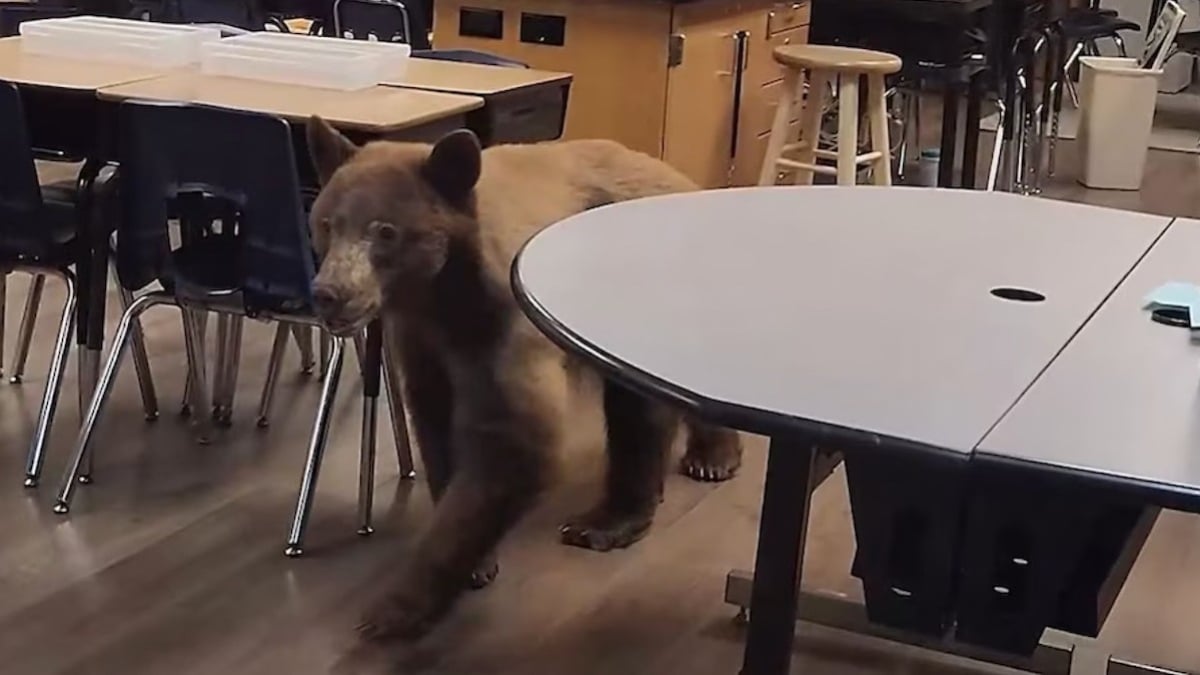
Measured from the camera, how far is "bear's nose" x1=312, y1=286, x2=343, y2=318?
2.54 metres

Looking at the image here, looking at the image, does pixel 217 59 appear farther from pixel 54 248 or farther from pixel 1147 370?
pixel 1147 370

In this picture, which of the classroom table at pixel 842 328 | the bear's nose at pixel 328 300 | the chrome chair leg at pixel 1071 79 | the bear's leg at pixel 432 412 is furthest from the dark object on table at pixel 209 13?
the chrome chair leg at pixel 1071 79

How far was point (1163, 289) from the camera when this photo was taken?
6.88 ft

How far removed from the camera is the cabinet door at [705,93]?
192 inches

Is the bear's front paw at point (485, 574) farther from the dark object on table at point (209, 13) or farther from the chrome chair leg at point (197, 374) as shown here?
the dark object on table at point (209, 13)

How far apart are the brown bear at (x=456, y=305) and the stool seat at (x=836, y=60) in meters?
2.15

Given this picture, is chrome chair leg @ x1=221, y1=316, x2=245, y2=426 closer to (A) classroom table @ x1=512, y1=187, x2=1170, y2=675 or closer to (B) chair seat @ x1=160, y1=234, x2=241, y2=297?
(B) chair seat @ x1=160, y1=234, x2=241, y2=297

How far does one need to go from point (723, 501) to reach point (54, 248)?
1.48 meters

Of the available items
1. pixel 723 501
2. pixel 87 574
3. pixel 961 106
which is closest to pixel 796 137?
pixel 961 106

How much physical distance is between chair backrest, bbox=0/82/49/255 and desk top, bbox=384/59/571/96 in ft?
2.54

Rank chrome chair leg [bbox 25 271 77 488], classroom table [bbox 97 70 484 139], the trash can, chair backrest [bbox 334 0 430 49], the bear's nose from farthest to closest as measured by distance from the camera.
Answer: the trash can
chair backrest [bbox 334 0 430 49]
chrome chair leg [bbox 25 271 77 488]
classroom table [bbox 97 70 484 139]
the bear's nose

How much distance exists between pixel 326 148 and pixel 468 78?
85cm

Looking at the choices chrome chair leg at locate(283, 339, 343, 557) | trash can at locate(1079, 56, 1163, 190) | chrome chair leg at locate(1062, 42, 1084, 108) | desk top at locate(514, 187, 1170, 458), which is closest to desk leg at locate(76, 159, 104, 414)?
chrome chair leg at locate(283, 339, 343, 557)

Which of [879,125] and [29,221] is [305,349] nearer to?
[29,221]
